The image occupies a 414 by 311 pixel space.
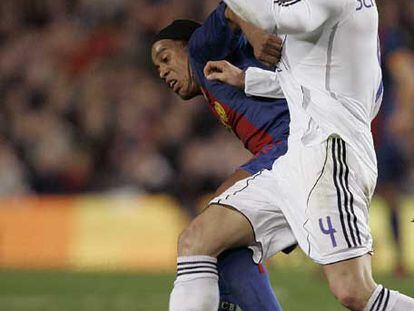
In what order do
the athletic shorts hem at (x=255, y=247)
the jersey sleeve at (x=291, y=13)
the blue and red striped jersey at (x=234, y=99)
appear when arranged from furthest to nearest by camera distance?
the blue and red striped jersey at (x=234, y=99)
the athletic shorts hem at (x=255, y=247)
the jersey sleeve at (x=291, y=13)

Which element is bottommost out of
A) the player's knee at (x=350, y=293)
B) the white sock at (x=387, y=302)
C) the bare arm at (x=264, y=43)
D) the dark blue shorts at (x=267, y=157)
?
the white sock at (x=387, y=302)

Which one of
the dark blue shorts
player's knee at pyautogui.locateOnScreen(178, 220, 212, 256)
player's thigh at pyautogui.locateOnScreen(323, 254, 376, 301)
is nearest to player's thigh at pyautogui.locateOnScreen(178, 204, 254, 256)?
player's knee at pyautogui.locateOnScreen(178, 220, 212, 256)

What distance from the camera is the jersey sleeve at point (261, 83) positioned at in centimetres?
534

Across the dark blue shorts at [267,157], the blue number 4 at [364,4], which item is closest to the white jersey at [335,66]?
the blue number 4 at [364,4]

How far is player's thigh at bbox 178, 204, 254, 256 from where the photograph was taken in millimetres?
5000

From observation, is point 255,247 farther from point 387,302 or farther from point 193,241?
point 387,302

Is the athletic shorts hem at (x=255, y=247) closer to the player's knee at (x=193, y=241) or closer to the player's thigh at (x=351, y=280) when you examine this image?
the player's knee at (x=193, y=241)

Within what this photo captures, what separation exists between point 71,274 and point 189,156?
2346 millimetres

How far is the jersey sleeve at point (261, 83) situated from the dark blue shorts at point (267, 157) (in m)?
0.23

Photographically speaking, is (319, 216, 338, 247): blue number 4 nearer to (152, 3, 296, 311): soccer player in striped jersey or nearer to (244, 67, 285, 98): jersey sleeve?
(152, 3, 296, 311): soccer player in striped jersey

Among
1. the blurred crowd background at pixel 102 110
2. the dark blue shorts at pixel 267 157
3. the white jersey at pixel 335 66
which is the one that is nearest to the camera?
the white jersey at pixel 335 66

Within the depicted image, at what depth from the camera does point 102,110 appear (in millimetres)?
14016

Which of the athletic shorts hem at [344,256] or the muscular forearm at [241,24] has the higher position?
the muscular forearm at [241,24]

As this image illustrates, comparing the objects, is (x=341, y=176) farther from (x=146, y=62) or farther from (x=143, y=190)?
(x=146, y=62)
